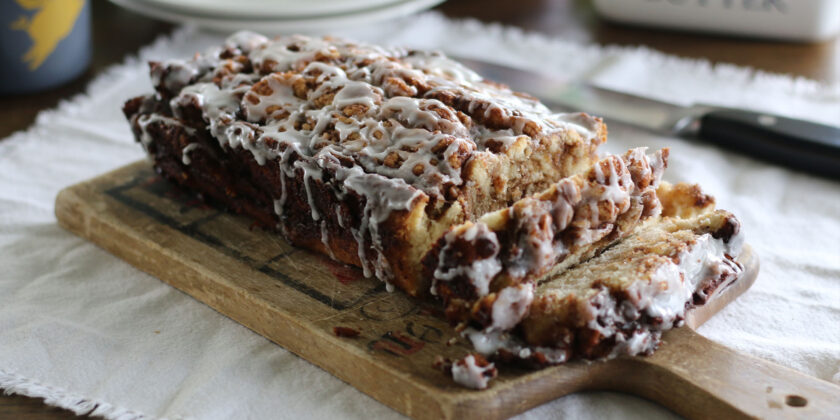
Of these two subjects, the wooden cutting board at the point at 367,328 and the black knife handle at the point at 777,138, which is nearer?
the wooden cutting board at the point at 367,328

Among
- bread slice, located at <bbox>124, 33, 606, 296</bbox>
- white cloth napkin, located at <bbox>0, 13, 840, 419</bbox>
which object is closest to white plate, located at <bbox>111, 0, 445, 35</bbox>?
white cloth napkin, located at <bbox>0, 13, 840, 419</bbox>

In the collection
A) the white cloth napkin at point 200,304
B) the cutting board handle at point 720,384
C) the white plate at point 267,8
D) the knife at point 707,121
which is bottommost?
the white cloth napkin at point 200,304

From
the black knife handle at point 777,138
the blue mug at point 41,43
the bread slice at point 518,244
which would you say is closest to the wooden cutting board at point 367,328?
the bread slice at point 518,244

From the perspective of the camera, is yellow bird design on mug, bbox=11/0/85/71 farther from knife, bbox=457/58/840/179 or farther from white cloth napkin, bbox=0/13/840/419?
knife, bbox=457/58/840/179

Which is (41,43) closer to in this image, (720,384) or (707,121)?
(707,121)

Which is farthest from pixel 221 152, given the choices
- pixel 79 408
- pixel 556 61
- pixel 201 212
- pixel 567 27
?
pixel 567 27

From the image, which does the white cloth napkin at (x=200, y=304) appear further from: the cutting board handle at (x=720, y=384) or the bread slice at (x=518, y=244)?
the bread slice at (x=518, y=244)

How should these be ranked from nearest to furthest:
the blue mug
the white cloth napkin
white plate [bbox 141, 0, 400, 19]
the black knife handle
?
the white cloth napkin
the black knife handle
the blue mug
white plate [bbox 141, 0, 400, 19]

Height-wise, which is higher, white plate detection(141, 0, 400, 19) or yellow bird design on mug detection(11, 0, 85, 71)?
white plate detection(141, 0, 400, 19)
